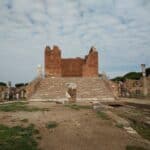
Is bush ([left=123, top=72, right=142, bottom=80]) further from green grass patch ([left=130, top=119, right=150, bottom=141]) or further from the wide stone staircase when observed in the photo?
green grass patch ([left=130, top=119, right=150, bottom=141])

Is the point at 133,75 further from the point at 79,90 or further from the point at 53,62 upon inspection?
the point at 79,90

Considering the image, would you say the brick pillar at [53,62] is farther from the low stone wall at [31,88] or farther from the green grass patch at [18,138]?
the green grass patch at [18,138]

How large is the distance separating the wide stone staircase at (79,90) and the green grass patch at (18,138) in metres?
14.1

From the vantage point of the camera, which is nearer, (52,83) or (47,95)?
(47,95)

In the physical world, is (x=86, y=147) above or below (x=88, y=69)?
below

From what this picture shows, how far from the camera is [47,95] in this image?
76.6ft

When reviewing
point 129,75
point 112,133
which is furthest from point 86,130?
point 129,75

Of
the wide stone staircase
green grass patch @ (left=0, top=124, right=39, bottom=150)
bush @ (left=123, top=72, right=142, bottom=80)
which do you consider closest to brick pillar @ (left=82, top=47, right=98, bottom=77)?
the wide stone staircase

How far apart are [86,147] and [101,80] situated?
22.6m

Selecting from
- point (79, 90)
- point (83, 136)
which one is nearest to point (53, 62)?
point (79, 90)

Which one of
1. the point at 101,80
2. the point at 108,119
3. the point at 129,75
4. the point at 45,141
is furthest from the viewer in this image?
the point at 129,75

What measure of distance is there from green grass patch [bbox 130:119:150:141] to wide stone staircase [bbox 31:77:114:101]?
12.4m

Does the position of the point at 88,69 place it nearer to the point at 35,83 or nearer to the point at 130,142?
the point at 35,83

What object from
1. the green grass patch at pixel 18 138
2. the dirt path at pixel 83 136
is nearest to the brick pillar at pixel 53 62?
the dirt path at pixel 83 136
